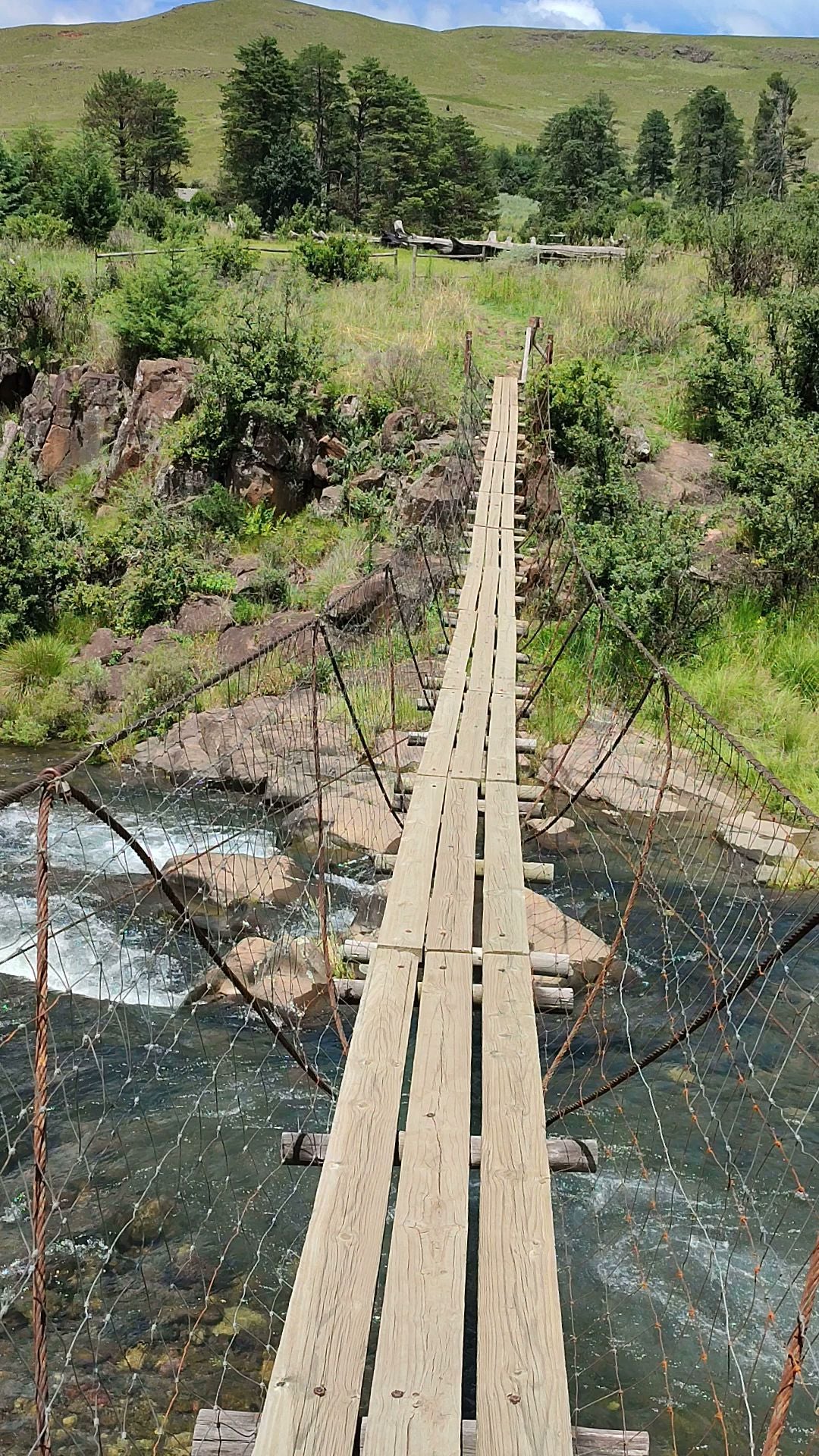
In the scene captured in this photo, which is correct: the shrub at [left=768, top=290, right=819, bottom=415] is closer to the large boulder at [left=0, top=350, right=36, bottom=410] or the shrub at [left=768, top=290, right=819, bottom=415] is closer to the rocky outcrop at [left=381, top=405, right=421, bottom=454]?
the rocky outcrop at [left=381, top=405, right=421, bottom=454]

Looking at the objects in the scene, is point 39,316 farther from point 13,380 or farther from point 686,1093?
point 686,1093

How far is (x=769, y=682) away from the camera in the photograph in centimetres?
716

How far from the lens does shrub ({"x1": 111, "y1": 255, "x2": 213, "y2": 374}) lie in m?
10.7

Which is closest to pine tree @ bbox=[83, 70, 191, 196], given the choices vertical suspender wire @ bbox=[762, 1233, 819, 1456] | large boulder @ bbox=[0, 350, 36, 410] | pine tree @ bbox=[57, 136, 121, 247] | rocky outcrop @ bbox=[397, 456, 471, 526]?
pine tree @ bbox=[57, 136, 121, 247]

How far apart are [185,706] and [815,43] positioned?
112m

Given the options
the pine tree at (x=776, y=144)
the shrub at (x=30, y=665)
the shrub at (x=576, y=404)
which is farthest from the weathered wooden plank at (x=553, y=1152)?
the pine tree at (x=776, y=144)

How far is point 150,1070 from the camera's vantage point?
382 centimetres

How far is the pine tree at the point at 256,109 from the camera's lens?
27.2 metres

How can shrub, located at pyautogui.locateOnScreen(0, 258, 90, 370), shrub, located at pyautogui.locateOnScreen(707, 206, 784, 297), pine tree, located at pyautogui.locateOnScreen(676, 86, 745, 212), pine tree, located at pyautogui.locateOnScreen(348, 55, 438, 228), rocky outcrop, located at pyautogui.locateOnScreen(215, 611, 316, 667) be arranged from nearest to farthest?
rocky outcrop, located at pyautogui.locateOnScreen(215, 611, 316, 667) → shrub, located at pyautogui.locateOnScreen(0, 258, 90, 370) → shrub, located at pyautogui.locateOnScreen(707, 206, 784, 297) → pine tree, located at pyautogui.locateOnScreen(348, 55, 438, 228) → pine tree, located at pyautogui.locateOnScreen(676, 86, 745, 212)

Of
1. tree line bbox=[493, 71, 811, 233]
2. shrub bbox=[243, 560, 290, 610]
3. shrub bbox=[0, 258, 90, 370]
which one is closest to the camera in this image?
shrub bbox=[243, 560, 290, 610]

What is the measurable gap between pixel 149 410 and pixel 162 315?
1.25 metres

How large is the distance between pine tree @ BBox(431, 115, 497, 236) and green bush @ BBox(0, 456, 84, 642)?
2030cm

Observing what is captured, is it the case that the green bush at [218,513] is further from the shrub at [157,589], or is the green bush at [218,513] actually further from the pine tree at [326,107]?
the pine tree at [326,107]

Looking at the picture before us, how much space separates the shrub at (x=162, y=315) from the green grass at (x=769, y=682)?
6.60 m
